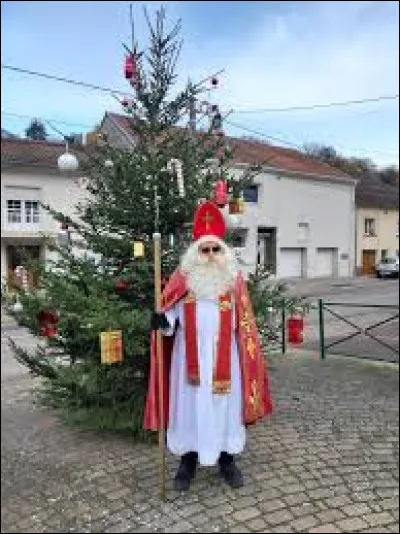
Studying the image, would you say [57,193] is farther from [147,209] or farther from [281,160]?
[147,209]

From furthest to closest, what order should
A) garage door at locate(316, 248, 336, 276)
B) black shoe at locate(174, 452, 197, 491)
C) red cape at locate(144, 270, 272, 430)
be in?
garage door at locate(316, 248, 336, 276) < black shoe at locate(174, 452, 197, 491) < red cape at locate(144, 270, 272, 430)

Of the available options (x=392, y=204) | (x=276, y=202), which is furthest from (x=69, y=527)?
(x=392, y=204)

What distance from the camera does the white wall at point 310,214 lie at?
34.4m

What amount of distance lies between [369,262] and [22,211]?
23392mm

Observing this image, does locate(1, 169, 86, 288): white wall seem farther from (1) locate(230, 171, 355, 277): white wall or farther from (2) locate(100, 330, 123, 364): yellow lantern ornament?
(2) locate(100, 330, 123, 364): yellow lantern ornament

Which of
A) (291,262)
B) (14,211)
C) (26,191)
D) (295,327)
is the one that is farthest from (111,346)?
(291,262)

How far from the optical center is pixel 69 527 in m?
4.28

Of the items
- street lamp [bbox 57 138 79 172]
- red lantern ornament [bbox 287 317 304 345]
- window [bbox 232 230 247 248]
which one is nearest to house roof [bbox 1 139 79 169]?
street lamp [bbox 57 138 79 172]

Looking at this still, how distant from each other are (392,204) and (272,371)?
38116 mm

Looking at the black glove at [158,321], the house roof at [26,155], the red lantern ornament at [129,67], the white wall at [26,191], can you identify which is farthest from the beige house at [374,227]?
the black glove at [158,321]

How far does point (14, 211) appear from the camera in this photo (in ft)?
89.8

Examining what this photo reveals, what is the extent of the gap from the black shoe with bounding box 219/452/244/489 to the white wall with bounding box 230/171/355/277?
2675 cm

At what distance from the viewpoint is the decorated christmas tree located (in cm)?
560

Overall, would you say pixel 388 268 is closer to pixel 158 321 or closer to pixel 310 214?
pixel 310 214
